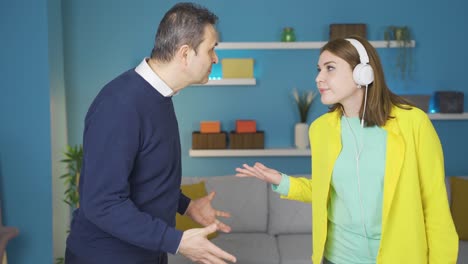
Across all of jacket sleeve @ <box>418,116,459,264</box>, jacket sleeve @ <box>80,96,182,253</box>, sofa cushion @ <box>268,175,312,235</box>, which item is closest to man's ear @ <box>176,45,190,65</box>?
jacket sleeve @ <box>80,96,182,253</box>

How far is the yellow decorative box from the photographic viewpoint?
422 centimetres

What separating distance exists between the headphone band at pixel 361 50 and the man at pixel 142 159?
0.55 m

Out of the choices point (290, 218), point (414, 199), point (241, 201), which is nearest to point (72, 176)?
point (241, 201)

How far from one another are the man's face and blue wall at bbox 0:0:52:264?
2.13 meters

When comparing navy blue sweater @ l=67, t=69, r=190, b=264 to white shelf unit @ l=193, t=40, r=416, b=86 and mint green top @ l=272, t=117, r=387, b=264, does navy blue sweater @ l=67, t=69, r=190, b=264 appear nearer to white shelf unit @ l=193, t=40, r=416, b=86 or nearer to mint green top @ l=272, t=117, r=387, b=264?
mint green top @ l=272, t=117, r=387, b=264

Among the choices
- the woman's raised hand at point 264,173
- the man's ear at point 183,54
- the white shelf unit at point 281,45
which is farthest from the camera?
the white shelf unit at point 281,45

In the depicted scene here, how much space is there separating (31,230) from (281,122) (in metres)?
2.08

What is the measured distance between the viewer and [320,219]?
6.50 feet

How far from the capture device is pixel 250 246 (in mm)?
3553

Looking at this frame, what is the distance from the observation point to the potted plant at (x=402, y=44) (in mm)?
4215

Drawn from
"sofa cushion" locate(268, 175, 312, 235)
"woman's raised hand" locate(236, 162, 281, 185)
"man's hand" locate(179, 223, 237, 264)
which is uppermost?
"woman's raised hand" locate(236, 162, 281, 185)

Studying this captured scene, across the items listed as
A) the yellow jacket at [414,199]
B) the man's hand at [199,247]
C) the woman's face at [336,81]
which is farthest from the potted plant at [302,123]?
the man's hand at [199,247]

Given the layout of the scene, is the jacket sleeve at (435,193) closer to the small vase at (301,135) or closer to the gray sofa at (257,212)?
the gray sofa at (257,212)

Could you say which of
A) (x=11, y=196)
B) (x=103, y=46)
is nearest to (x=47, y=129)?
(x=11, y=196)
